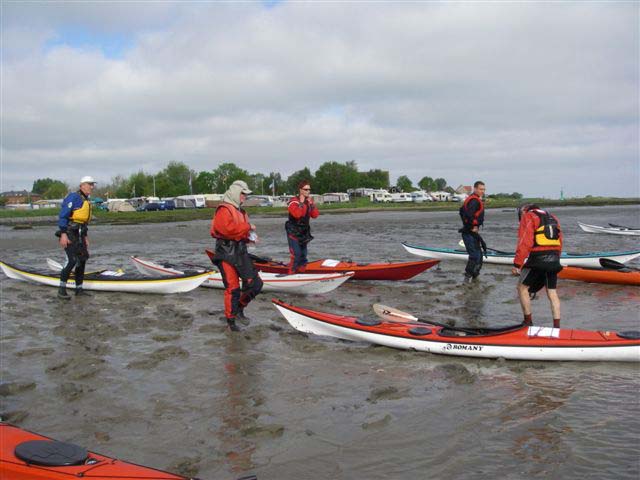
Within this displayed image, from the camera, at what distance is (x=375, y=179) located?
116 metres

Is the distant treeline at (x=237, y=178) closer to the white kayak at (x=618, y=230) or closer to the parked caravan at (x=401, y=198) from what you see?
the parked caravan at (x=401, y=198)

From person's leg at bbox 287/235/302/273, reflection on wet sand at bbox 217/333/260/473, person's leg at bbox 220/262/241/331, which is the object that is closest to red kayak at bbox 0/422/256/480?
reflection on wet sand at bbox 217/333/260/473

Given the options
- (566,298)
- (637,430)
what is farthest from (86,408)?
(566,298)

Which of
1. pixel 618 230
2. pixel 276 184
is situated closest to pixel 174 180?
pixel 276 184

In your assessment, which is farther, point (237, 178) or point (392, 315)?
point (237, 178)

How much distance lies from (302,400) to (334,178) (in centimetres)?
9665

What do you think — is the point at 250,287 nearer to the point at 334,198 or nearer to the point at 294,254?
the point at 294,254

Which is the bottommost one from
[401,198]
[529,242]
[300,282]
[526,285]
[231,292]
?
[300,282]

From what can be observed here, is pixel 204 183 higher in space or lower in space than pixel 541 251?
higher

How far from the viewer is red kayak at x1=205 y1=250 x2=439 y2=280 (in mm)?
11469

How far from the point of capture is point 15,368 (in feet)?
20.6

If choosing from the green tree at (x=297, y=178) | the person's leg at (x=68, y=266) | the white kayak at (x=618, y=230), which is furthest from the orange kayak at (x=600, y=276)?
the green tree at (x=297, y=178)

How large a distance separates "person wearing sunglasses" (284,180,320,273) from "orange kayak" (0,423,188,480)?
→ 7.55 meters

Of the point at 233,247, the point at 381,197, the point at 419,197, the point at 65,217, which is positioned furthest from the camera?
the point at 419,197
